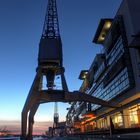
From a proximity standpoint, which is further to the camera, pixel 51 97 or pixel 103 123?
pixel 103 123

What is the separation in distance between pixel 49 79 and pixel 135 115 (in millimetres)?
25668

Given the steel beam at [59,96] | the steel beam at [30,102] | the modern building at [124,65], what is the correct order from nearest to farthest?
the modern building at [124,65] → the steel beam at [59,96] → the steel beam at [30,102]

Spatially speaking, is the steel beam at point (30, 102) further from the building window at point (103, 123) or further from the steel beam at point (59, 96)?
the building window at point (103, 123)

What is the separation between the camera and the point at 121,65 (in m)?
48.3

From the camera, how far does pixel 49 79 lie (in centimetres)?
6500

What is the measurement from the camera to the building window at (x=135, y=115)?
4703 cm

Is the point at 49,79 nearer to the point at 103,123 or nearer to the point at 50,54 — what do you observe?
the point at 50,54

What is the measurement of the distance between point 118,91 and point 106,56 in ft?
35.9

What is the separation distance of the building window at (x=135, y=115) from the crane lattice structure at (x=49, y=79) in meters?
5.72

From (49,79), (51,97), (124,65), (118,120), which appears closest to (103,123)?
(118,120)

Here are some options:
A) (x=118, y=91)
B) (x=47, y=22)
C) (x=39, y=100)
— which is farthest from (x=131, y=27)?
(x=47, y=22)

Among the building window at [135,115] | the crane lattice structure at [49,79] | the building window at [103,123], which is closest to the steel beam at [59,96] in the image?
the crane lattice structure at [49,79]

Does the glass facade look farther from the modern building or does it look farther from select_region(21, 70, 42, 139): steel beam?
select_region(21, 70, 42, 139): steel beam

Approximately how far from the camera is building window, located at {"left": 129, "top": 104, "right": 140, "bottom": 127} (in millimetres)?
47031
